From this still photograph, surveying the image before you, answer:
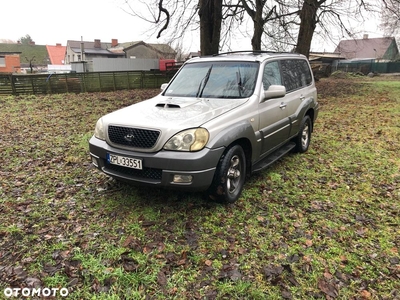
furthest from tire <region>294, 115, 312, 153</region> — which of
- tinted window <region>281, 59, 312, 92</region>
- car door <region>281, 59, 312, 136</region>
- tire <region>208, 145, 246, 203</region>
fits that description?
tire <region>208, 145, 246, 203</region>

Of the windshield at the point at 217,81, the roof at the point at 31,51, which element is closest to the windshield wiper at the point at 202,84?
the windshield at the point at 217,81

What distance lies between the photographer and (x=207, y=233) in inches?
127

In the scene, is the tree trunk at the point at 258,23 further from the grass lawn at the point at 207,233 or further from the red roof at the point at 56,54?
the red roof at the point at 56,54

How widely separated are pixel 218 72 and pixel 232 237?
8.51 feet

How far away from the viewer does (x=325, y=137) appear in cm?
721

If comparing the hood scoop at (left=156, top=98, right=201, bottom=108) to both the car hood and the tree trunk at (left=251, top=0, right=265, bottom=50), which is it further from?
the tree trunk at (left=251, top=0, right=265, bottom=50)

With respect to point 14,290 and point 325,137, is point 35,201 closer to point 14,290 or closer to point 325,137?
point 14,290

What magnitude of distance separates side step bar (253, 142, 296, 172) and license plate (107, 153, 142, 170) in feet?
5.67

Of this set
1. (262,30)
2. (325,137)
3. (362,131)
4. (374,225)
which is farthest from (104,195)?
(262,30)

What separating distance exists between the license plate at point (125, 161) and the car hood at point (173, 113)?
0.39 meters

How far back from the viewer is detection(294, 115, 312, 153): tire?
18.7 feet

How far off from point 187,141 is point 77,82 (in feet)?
51.7

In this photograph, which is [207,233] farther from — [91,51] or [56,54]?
[56,54]

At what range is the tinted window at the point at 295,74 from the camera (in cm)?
514
